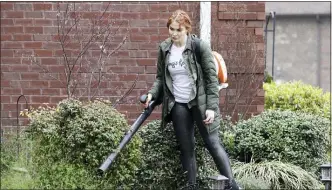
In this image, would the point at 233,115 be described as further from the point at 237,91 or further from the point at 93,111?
the point at 93,111

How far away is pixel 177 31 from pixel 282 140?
7.87 ft

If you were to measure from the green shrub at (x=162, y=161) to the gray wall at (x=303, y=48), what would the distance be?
1793cm

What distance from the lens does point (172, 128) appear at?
8.96 m

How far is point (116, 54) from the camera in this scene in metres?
11.5

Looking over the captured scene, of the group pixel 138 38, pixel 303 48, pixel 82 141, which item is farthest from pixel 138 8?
pixel 303 48

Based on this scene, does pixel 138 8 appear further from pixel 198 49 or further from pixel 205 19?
pixel 198 49

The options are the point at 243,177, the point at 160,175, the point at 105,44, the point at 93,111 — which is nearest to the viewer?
the point at 93,111

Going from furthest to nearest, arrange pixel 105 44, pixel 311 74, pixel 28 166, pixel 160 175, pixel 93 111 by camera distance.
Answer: pixel 311 74 → pixel 105 44 → pixel 160 175 → pixel 93 111 → pixel 28 166

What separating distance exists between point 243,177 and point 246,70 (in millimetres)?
2194

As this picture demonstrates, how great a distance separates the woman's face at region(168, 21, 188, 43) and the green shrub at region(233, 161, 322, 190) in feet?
6.28

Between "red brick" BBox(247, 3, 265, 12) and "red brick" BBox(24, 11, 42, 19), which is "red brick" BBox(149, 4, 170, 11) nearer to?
"red brick" BBox(247, 3, 265, 12)

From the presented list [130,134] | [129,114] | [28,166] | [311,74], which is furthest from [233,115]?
[311,74]

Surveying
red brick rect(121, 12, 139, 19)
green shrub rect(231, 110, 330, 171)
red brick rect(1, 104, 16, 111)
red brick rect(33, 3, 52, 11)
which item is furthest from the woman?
red brick rect(1, 104, 16, 111)

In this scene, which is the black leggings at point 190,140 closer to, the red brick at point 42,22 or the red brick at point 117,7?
the red brick at point 117,7
